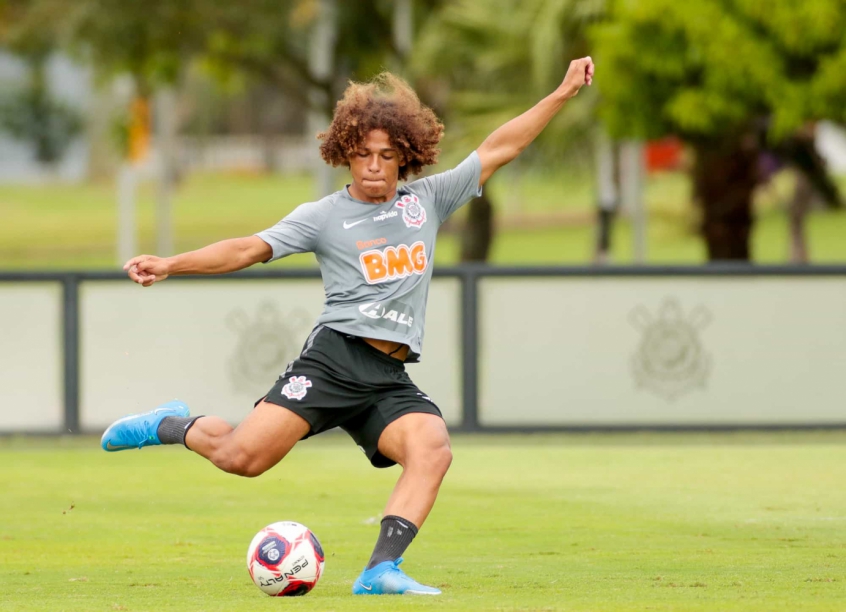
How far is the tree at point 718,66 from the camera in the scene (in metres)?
16.8

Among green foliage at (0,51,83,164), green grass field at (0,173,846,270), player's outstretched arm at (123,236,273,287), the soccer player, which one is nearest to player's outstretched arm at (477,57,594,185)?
the soccer player

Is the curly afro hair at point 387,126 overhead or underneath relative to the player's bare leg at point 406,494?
overhead

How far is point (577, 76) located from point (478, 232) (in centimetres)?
2001

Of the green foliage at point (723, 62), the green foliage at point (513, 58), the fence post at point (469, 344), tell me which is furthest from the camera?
the green foliage at point (513, 58)

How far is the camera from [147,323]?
13.9 m

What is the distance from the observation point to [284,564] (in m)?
6.20

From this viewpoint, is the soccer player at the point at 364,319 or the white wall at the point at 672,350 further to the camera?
the white wall at the point at 672,350

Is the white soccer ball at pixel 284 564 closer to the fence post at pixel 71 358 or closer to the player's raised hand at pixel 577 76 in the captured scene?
the player's raised hand at pixel 577 76

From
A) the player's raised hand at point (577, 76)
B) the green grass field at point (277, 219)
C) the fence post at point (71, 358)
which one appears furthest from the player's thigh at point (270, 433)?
the green grass field at point (277, 219)

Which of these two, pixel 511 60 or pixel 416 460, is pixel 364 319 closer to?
pixel 416 460

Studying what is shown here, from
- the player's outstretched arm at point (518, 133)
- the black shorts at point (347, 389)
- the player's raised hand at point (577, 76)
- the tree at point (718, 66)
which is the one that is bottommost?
the black shorts at point (347, 389)

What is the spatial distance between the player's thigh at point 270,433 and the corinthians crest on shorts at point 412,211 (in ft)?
3.05

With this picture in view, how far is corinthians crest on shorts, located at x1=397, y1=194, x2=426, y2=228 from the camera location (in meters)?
6.52

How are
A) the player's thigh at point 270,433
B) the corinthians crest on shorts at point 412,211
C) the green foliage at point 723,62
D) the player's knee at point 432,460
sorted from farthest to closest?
the green foliage at point 723,62 < the corinthians crest on shorts at point 412,211 < the player's thigh at point 270,433 < the player's knee at point 432,460
